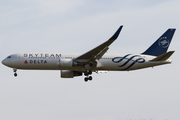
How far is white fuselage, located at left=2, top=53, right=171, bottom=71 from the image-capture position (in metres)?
44.3

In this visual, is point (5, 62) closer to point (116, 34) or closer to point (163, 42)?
point (116, 34)

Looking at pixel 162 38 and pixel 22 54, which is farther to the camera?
pixel 162 38

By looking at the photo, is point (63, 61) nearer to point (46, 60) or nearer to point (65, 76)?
point (46, 60)

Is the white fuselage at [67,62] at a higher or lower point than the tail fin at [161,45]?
lower

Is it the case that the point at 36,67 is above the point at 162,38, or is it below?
below

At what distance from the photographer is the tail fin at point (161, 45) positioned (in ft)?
158

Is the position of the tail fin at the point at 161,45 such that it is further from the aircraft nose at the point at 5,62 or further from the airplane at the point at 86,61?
the aircraft nose at the point at 5,62

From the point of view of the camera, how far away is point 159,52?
158ft

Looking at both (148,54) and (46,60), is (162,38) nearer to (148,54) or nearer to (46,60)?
(148,54)

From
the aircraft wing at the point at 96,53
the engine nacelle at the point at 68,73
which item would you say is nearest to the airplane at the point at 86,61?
the aircraft wing at the point at 96,53

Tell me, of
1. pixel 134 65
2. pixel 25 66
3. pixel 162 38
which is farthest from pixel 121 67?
pixel 25 66

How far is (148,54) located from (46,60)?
14031 millimetres

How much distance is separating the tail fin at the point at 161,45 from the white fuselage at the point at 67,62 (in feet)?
6.25

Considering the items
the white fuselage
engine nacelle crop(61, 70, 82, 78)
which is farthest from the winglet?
engine nacelle crop(61, 70, 82, 78)
